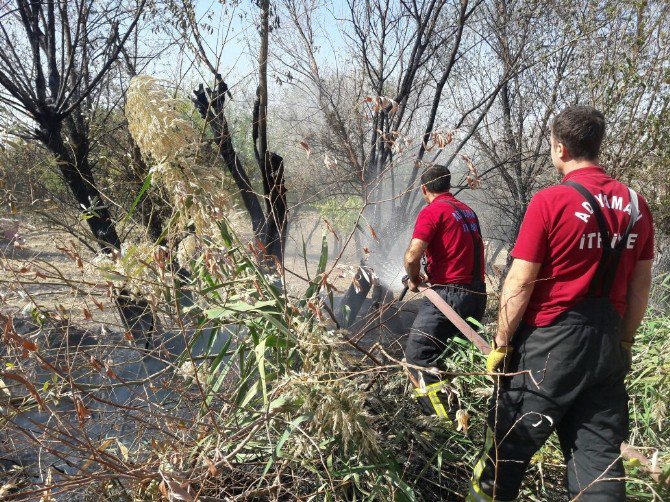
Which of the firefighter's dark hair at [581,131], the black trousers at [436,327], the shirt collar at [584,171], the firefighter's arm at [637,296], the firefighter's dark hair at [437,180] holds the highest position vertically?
the firefighter's dark hair at [581,131]

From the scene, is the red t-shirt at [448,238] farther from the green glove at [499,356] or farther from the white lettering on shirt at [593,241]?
the white lettering on shirt at [593,241]

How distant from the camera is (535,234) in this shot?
2078 millimetres

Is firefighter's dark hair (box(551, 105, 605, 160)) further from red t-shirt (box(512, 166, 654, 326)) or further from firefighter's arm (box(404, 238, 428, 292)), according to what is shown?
firefighter's arm (box(404, 238, 428, 292))

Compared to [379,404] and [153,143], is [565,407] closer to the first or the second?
[379,404]

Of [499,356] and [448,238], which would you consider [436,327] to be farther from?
[499,356]

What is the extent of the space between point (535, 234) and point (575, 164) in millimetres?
387

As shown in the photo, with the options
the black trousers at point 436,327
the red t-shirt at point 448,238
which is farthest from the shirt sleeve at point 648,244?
the red t-shirt at point 448,238

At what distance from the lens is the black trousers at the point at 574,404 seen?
2045mm

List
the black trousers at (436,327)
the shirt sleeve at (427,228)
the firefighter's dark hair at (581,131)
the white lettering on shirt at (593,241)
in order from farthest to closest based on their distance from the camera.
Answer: the shirt sleeve at (427,228)
the black trousers at (436,327)
the firefighter's dark hair at (581,131)
the white lettering on shirt at (593,241)

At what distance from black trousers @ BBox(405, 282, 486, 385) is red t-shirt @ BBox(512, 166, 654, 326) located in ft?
3.90

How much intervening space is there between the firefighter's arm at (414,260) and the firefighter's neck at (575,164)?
1.34m

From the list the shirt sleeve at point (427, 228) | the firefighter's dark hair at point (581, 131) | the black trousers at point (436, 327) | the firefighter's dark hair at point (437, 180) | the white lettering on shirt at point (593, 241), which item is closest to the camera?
the white lettering on shirt at point (593, 241)

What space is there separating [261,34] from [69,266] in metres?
6.96

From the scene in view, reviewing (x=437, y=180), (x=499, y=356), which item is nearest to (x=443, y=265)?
(x=437, y=180)
